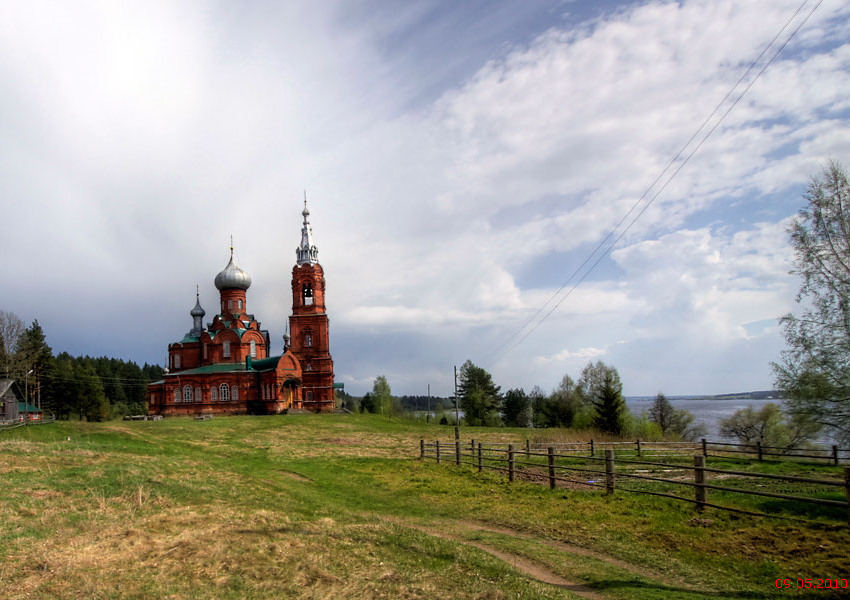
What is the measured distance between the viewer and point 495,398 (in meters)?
83.2

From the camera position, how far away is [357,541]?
9.69 meters

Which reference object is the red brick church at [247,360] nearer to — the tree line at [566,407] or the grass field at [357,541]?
the tree line at [566,407]

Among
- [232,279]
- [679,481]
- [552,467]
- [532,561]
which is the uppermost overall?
[232,279]

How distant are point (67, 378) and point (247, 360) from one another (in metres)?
32.9

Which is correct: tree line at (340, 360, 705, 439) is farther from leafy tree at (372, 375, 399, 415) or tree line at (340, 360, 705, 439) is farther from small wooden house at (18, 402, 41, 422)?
small wooden house at (18, 402, 41, 422)

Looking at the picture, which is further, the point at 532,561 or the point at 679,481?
the point at 679,481

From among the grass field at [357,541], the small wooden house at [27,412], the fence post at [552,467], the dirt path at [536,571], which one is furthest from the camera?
the small wooden house at [27,412]

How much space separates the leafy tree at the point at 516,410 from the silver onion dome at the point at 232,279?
43.9 metres

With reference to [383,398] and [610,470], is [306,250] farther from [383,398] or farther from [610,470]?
[610,470]

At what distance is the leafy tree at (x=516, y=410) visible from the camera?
82562 mm

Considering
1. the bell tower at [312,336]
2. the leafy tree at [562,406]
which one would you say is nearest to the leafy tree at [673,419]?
the leafy tree at [562,406]

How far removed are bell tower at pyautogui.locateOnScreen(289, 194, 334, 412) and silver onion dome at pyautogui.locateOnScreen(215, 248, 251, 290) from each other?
5.88m

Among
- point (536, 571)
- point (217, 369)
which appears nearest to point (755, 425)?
point (217, 369)

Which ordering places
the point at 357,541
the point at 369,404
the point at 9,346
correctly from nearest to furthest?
1. the point at 357,541
2. the point at 9,346
3. the point at 369,404
